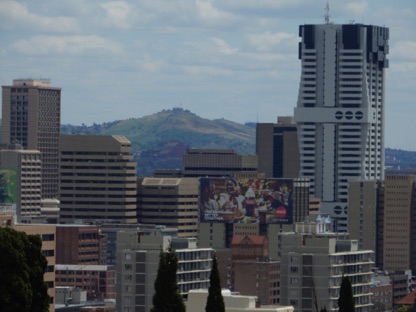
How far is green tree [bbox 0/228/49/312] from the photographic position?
99.7 m

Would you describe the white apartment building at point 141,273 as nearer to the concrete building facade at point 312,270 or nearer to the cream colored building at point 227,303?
the concrete building facade at point 312,270

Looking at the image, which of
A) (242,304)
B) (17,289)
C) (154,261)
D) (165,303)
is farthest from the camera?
(154,261)

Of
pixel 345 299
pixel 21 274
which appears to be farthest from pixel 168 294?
pixel 345 299

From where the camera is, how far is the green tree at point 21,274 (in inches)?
3925

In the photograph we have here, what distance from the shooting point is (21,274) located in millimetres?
101000

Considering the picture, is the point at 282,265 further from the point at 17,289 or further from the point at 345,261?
the point at 17,289

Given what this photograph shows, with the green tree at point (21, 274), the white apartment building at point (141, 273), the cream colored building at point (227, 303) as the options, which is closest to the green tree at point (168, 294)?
the green tree at point (21, 274)

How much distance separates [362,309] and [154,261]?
2009 centimetres

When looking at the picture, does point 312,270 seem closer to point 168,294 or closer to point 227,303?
point 227,303

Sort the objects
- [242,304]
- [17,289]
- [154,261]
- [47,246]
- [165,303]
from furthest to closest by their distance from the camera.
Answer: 1. [154,261]
2. [47,246]
3. [242,304]
4. [165,303]
5. [17,289]

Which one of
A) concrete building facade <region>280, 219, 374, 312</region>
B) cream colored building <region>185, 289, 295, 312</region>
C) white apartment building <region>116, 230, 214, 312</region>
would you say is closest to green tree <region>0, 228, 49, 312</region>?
cream colored building <region>185, 289, 295, 312</region>

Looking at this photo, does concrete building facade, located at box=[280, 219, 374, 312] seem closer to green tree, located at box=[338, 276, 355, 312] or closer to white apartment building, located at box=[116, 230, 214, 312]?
white apartment building, located at box=[116, 230, 214, 312]

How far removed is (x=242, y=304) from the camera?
127125mm

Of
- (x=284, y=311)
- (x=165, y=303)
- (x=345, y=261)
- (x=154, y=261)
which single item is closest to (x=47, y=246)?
(x=154, y=261)
